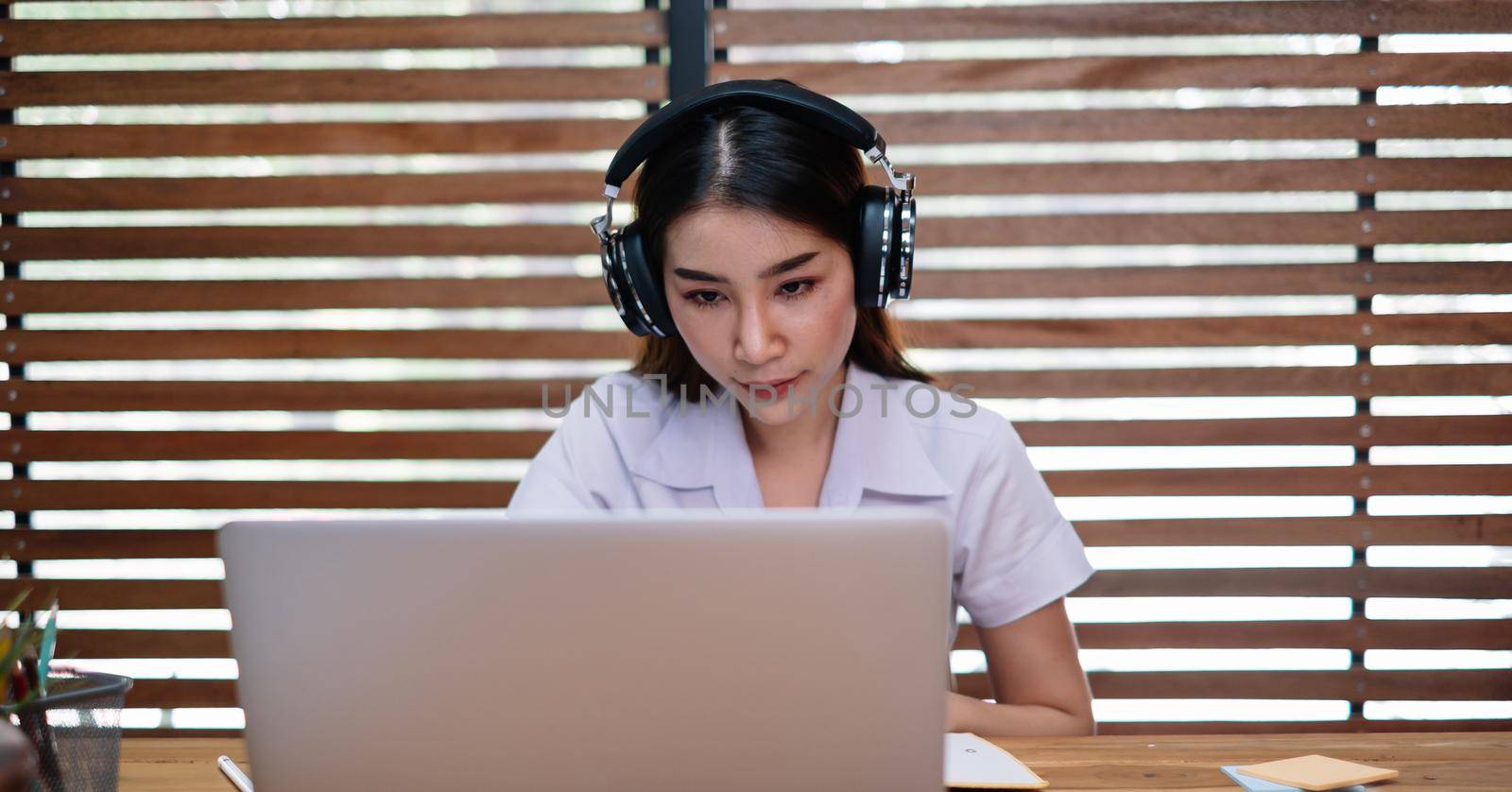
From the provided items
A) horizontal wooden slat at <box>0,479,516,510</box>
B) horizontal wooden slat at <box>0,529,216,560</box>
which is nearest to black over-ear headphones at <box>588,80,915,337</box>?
horizontal wooden slat at <box>0,479,516,510</box>

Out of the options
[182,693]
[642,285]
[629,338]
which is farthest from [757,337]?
[182,693]

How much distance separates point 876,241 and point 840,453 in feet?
1.32

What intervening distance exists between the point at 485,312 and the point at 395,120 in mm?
485

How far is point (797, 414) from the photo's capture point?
1.68 metres

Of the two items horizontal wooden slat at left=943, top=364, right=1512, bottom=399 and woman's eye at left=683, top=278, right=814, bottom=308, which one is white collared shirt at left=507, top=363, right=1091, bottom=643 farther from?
horizontal wooden slat at left=943, top=364, right=1512, bottom=399

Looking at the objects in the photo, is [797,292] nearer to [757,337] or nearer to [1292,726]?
[757,337]

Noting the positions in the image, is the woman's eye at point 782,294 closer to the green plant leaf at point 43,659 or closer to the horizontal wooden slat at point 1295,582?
the green plant leaf at point 43,659

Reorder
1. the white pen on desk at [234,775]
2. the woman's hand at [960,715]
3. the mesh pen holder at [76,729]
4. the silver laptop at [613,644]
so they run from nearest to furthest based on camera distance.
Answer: the silver laptop at [613,644] < the mesh pen holder at [76,729] < the white pen on desk at [234,775] < the woman's hand at [960,715]

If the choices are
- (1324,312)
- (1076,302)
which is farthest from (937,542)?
(1324,312)

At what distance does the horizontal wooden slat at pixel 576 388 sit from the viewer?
242 cm

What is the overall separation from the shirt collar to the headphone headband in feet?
1.46

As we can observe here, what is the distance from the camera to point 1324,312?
2.43 m

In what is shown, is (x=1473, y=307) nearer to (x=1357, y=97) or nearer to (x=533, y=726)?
(x=1357, y=97)
